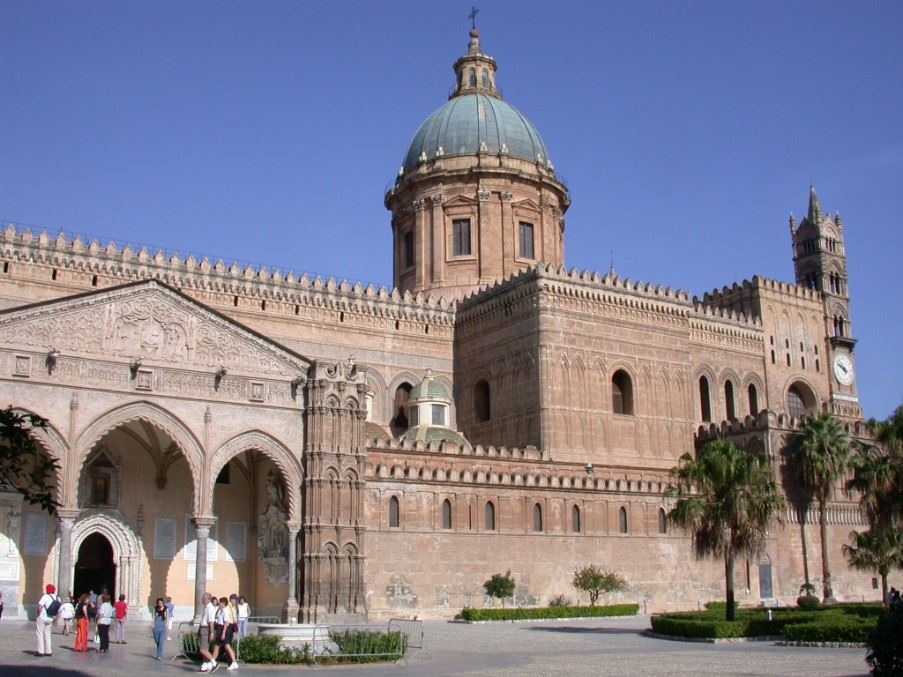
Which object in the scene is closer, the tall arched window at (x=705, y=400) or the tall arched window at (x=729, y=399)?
the tall arched window at (x=705, y=400)

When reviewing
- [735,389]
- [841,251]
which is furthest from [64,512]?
[841,251]

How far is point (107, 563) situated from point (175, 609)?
2.82 meters

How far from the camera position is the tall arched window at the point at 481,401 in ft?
145

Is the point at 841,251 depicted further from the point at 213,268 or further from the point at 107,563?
the point at 107,563

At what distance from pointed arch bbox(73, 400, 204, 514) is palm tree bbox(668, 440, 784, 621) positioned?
41.9ft

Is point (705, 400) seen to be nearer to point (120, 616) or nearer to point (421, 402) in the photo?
point (421, 402)

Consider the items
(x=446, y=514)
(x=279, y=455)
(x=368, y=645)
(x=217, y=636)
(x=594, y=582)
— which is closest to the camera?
(x=217, y=636)

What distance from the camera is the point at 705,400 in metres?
47.7

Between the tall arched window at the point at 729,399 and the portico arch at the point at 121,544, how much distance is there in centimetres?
2766

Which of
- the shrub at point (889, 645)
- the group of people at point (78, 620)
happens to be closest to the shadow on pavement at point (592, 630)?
the group of people at point (78, 620)

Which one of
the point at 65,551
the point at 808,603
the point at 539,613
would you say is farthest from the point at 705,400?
the point at 65,551

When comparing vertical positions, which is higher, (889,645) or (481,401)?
(481,401)

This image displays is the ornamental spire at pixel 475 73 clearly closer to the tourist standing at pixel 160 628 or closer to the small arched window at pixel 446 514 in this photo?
the small arched window at pixel 446 514

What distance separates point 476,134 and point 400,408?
45.9 ft
